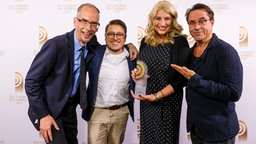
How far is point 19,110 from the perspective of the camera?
296 cm

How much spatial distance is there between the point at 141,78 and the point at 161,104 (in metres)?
0.24

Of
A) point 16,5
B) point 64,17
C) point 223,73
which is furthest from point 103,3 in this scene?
point 223,73

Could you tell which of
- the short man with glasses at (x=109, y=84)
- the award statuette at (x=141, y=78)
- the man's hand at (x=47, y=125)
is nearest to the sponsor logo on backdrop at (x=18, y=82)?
the short man with glasses at (x=109, y=84)

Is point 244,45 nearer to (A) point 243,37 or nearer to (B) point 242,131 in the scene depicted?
(A) point 243,37

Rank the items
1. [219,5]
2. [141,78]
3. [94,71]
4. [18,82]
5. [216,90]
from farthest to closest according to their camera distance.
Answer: [18,82]
[219,5]
[94,71]
[141,78]
[216,90]

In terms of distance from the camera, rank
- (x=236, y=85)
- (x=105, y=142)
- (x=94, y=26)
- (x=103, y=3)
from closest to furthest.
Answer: (x=236, y=85)
(x=94, y=26)
(x=105, y=142)
(x=103, y=3)

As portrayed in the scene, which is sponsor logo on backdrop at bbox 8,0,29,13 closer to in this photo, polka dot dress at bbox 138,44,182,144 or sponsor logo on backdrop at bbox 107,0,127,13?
sponsor logo on backdrop at bbox 107,0,127,13

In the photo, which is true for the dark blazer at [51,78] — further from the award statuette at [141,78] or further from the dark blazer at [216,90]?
the dark blazer at [216,90]

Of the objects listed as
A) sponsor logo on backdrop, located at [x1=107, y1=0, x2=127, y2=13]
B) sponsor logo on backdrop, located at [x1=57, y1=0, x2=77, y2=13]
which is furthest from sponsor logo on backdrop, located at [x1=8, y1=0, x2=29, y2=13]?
sponsor logo on backdrop, located at [x1=107, y1=0, x2=127, y2=13]

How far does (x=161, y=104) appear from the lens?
187 cm

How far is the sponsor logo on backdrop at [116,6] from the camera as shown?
2846mm

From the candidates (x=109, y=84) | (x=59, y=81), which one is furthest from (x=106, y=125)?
(x=59, y=81)
